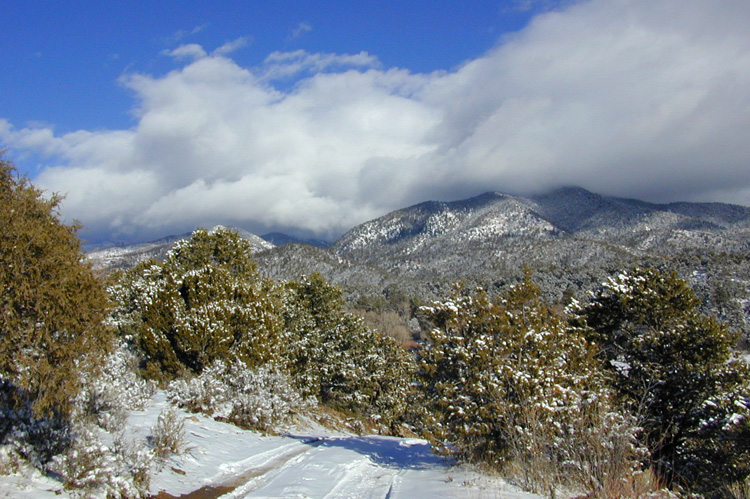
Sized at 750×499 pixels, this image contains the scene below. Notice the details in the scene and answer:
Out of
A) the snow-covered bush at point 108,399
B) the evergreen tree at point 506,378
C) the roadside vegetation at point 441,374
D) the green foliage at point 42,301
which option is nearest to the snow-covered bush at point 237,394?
the roadside vegetation at point 441,374

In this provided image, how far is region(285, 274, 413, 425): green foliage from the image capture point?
82.6 feet

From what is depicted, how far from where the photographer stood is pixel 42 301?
17.9ft

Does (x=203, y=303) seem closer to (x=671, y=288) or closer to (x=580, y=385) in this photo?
(x=580, y=385)

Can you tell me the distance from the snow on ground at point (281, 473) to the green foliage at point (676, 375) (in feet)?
15.2

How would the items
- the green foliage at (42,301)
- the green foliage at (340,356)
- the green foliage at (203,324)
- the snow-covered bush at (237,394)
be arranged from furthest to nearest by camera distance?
the green foliage at (340,356) < the green foliage at (203,324) < the snow-covered bush at (237,394) < the green foliage at (42,301)

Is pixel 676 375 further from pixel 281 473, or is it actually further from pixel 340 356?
pixel 340 356

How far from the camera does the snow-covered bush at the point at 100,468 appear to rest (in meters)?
6.35

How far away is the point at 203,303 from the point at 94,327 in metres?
10.9

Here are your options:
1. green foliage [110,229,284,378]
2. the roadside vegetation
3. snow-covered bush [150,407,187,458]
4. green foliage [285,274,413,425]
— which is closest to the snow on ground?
snow-covered bush [150,407,187,458]

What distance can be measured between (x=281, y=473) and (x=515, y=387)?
201 inches

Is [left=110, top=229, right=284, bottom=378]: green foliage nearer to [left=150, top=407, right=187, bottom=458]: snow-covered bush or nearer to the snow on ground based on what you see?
the snow on ground

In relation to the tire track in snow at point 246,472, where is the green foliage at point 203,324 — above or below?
above

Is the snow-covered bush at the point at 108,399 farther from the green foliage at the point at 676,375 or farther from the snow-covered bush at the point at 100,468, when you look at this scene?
the green foliage at the point at 676,375

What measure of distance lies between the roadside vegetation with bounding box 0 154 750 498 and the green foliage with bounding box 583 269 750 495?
0.16 ft
